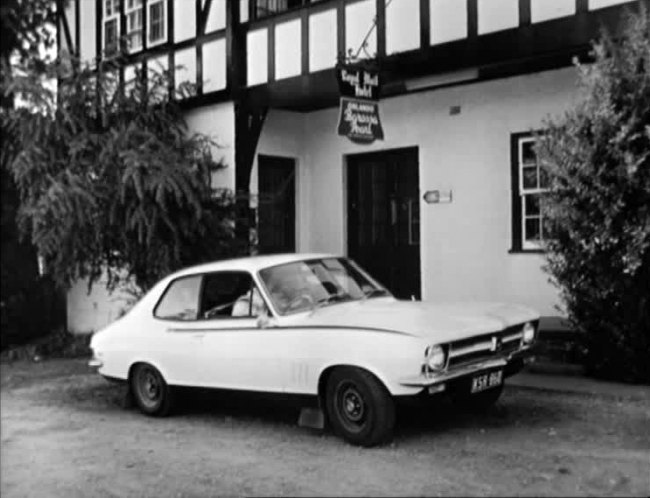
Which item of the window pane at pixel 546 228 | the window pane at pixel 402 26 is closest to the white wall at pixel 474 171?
the window pane at pixel 402 26

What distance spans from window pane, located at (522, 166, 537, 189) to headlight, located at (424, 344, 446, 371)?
18.4 ft

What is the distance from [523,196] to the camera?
11.5 metres

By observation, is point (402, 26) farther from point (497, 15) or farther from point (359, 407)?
point (359, 407)

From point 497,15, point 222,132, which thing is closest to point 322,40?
point 222,132

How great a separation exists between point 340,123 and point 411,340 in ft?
15.2

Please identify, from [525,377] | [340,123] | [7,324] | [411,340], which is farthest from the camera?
[7,324]

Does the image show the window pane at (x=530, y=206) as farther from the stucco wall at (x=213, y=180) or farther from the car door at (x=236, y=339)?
the car door at (x=236, y=339)

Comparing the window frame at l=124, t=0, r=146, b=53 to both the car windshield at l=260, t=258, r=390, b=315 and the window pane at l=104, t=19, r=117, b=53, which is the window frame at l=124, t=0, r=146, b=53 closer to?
the window pane at l=104, t=19, r=117, b=53

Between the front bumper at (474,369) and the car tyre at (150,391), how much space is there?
287 centimetres

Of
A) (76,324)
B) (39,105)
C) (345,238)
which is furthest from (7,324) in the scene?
(345,238)

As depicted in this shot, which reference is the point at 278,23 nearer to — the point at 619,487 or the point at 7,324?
the point at 7,324

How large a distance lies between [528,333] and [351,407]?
175 centimetres

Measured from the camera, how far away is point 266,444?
7004 mm

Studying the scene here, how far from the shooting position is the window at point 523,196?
11.5 meters
